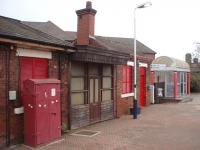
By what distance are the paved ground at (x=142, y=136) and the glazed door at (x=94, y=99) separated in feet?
1.49

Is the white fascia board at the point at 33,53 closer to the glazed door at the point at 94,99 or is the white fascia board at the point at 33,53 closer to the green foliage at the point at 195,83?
the glazed door at the point at 94,99

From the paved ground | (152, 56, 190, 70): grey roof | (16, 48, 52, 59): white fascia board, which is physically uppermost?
(152, 56, 190, 70): grey roof

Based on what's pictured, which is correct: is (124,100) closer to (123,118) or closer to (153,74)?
(123,118)

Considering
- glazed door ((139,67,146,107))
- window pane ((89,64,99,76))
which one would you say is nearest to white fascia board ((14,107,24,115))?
window pane ((89,64,99,76))

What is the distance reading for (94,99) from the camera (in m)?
14.1

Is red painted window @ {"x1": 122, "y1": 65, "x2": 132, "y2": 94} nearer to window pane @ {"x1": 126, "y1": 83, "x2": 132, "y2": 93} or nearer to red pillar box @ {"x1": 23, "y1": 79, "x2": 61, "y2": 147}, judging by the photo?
window pane @ {"x1": 126, "y1": 83, "x2": 132, "y2": 93}

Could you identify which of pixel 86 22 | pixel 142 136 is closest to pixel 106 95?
pixel 142 136

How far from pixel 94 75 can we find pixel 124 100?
379 cm

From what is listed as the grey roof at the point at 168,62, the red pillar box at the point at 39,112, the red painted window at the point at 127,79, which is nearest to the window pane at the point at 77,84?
the red pillar box at the point at 39,112

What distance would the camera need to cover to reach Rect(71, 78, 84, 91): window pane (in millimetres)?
12906

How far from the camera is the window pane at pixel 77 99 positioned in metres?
12.9

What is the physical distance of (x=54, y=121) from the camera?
10.4 metres

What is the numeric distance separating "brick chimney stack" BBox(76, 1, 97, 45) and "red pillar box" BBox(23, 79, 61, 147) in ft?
23.5

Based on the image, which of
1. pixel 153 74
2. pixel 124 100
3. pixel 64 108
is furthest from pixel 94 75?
pixel 153 74
